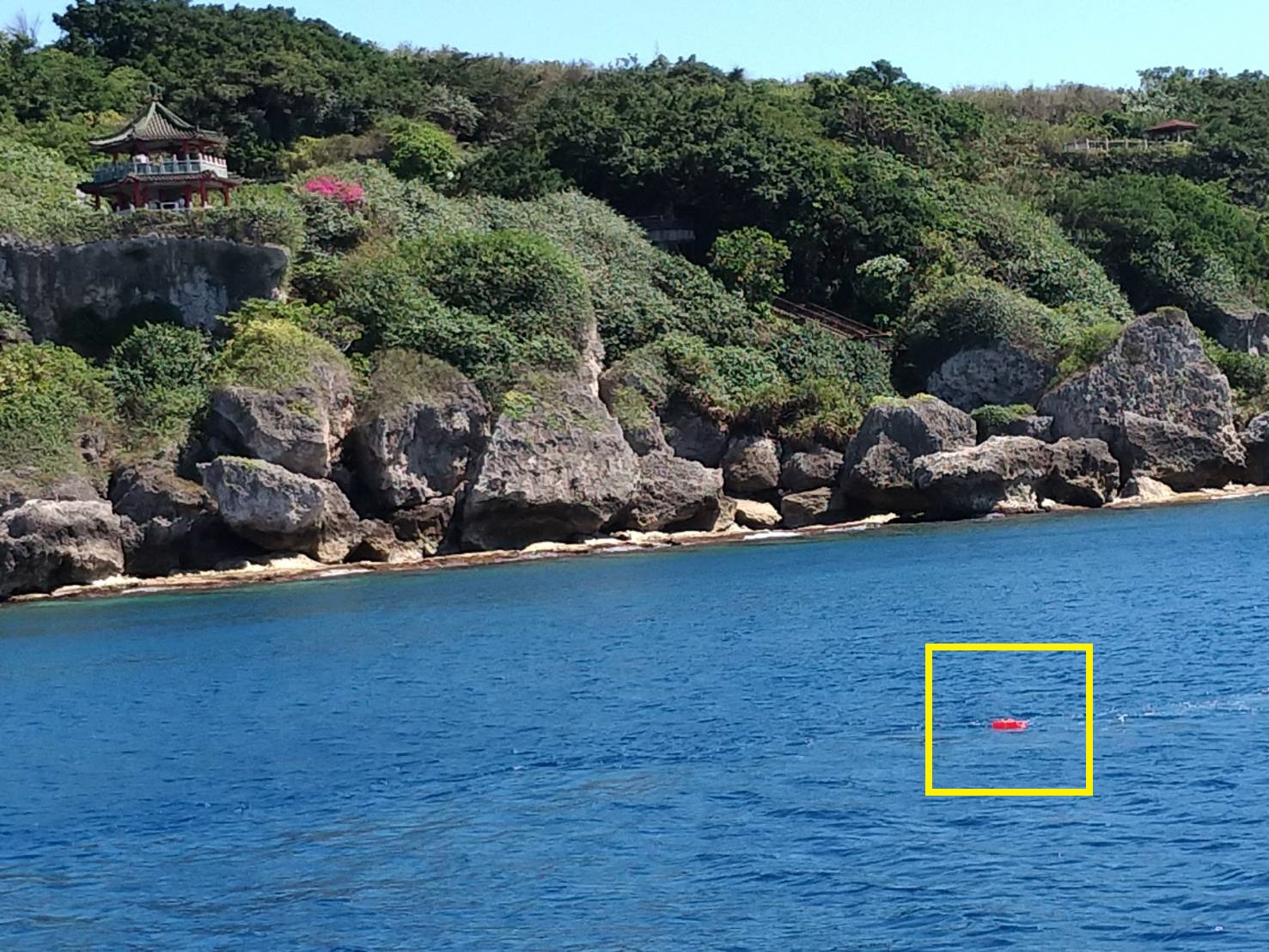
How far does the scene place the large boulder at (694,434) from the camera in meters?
55.4

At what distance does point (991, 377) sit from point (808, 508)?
9955 millimetres

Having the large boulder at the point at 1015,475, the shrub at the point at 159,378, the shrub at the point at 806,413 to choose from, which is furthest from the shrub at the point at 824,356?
the shrub at the point at 159,378

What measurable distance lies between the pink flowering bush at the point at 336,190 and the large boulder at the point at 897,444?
19.1m

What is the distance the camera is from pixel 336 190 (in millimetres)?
60125

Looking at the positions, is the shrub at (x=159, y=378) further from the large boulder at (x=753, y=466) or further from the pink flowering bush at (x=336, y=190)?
the large boulder at (x=753, y=466)

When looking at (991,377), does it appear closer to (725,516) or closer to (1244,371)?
(1244,371)

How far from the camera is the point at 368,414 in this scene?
163 ft

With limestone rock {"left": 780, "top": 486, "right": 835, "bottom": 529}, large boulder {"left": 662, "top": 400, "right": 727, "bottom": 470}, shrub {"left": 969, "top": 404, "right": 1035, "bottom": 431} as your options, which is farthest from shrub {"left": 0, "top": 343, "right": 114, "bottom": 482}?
shrub {"left": 969, "top": 404, "right": 1035, "bottom": 431}

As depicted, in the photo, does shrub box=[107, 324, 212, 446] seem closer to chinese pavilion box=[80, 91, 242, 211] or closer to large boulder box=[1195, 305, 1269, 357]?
chinese pavilion box=[80, 91, 242, 211]

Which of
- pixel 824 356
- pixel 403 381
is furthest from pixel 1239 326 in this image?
pixel 403 381

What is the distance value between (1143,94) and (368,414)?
58751mm

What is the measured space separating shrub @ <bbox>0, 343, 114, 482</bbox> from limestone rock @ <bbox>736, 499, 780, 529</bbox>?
1822cm

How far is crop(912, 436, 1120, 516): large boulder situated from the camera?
50.7m

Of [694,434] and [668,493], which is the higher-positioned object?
[694,434]
